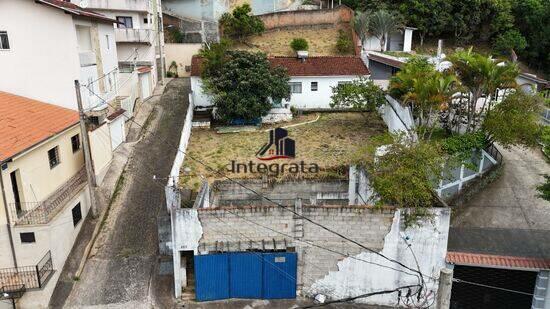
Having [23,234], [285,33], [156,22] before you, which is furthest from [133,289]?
[285,33]

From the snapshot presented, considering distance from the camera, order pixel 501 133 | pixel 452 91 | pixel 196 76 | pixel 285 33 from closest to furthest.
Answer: pixel 501 133, pixel 452 91, pixel 196 76, pixel 285 33

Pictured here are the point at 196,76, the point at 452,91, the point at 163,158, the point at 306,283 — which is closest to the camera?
the point at 306,283

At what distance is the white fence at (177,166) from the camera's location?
50.9 feet

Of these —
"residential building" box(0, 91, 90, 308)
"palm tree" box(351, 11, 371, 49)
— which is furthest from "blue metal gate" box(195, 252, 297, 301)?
"palm tree" box(351, 11, 371, 49)

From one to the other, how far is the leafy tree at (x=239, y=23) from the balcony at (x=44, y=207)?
30.8 meters

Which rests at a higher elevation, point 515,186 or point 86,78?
point 86,78

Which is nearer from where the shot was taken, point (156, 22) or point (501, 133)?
point (501, 133)

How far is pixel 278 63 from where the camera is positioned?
31.3 meters

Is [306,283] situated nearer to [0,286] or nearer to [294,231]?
[294,231]

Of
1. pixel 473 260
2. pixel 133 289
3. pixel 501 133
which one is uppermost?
pixel 501 133

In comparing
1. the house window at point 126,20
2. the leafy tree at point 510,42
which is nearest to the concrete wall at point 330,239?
the house window at point 126,20

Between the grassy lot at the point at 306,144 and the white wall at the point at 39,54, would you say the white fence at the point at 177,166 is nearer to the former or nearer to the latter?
the grassy lot at the point at 306,144

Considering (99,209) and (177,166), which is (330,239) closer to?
(177,166)

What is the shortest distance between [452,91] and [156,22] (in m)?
28.2
